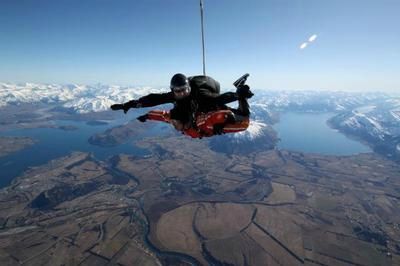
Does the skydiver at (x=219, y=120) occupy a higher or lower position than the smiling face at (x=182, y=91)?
lower

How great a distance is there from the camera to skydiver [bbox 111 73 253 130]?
6.82 meters

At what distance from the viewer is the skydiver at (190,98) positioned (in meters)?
6.82

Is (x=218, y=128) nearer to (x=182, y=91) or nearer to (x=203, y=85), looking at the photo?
(x=203, y=85)

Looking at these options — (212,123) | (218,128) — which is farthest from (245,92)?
(218,128)

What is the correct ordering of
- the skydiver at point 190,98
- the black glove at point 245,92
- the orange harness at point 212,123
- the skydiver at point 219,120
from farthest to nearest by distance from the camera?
the orange harness at point 212,123 → the skydiver at point 219,120 → the skydiver at point 190,98 → the black glove at point 245,92

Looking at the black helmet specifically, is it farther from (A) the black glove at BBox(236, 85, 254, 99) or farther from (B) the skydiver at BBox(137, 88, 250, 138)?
(A) the black glove at BBox(236, 85, 254, 99)

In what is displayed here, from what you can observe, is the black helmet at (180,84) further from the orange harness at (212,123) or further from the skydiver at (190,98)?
the orange harness at (212,123)

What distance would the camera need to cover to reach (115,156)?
16988cm

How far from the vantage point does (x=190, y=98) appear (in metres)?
7.43

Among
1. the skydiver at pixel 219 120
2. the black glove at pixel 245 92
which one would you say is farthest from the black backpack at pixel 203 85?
the black glove at pixel 245 92

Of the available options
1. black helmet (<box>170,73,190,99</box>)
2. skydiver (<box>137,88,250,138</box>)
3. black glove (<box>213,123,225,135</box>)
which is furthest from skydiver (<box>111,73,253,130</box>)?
black glove (<box>213,123,225,135</box>)

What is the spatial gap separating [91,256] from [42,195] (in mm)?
57474

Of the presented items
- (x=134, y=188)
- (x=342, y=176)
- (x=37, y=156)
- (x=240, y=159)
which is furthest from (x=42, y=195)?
(x=342, y=176)

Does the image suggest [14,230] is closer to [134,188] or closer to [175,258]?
[134,188]
